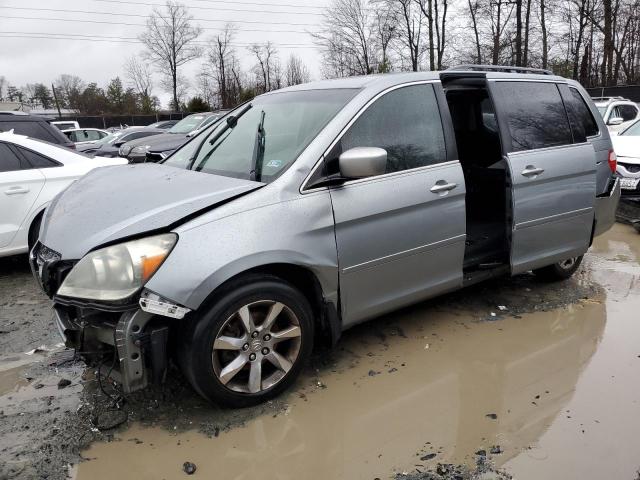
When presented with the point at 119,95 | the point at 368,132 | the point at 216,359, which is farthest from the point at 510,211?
the point at 119,95

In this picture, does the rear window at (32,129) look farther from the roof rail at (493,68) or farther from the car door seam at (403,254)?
the car door seam at (403,254)

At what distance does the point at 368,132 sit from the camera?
11.0 ft

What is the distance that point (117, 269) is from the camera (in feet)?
8.46

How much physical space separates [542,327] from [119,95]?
6828cm

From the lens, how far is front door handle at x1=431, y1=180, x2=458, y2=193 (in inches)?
138

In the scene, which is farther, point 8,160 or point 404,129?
point 8,160

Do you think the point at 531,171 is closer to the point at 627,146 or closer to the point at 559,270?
the point at 559,270

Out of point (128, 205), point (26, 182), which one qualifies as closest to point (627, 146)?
point (128, 205)

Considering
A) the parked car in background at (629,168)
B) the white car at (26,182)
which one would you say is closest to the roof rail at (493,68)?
the parked car in background at (629,168)

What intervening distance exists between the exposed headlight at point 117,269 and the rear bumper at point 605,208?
3915 mm

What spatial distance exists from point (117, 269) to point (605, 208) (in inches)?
171

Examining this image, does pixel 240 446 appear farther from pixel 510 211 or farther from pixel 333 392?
pixel 510 211

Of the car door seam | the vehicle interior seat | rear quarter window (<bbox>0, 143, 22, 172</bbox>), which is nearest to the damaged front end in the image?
the car door seam

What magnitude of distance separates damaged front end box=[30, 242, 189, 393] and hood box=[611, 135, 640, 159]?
745 cm
